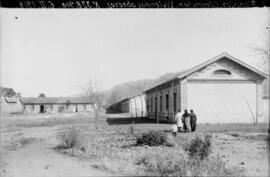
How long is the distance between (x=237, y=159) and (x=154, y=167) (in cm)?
295

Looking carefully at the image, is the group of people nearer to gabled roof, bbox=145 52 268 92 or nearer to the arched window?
gabled roof, bbox=145 52 268 92

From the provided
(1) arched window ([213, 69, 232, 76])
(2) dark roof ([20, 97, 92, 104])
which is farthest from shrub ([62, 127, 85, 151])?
(2) dark roof ([20, 97, 92, 104])

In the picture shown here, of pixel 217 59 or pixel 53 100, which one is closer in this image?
pixel 217 59

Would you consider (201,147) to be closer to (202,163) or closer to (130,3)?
(202,163)

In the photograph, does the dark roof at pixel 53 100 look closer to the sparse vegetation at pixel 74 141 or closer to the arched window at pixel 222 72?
the arched window at pixel 222 72

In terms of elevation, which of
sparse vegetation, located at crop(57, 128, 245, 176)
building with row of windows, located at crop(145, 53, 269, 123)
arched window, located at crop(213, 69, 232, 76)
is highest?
arched window, located at crop(213, 69, 232, 76)

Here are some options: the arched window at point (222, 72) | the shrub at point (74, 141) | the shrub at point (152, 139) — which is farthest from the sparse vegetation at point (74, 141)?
the arched window at point (222, 72)

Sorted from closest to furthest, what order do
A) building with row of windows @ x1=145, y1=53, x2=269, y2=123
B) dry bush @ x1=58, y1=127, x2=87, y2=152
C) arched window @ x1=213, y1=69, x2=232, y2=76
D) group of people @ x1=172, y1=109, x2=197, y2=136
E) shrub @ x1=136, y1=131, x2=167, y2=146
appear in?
dry bush @ x1=58, y1=127, x2=87, y2=152 → shrub @ x1=136, y1=131, x2=167, y2=146 → group of people @ x1=172, y1=109, x2=197, y2=136 → building with row of windows @ x1=145, y1=53, x2=269, y2=123 → arched window @ x1=213, y1=69, x2=232, y2=76

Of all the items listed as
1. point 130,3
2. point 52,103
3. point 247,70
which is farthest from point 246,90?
point 52,103

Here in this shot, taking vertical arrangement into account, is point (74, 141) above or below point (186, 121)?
below

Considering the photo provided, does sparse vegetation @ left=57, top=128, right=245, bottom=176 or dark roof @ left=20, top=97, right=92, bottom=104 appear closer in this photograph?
sparse vegetation @ left=57, top=128, right=245, bottom=176

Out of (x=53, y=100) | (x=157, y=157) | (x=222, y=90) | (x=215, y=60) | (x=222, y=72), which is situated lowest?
(x=157, y=157)

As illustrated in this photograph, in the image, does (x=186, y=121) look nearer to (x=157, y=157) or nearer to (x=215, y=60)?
(x=215, y=60)

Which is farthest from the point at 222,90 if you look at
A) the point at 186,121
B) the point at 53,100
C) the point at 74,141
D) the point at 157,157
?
the point at 53,100
